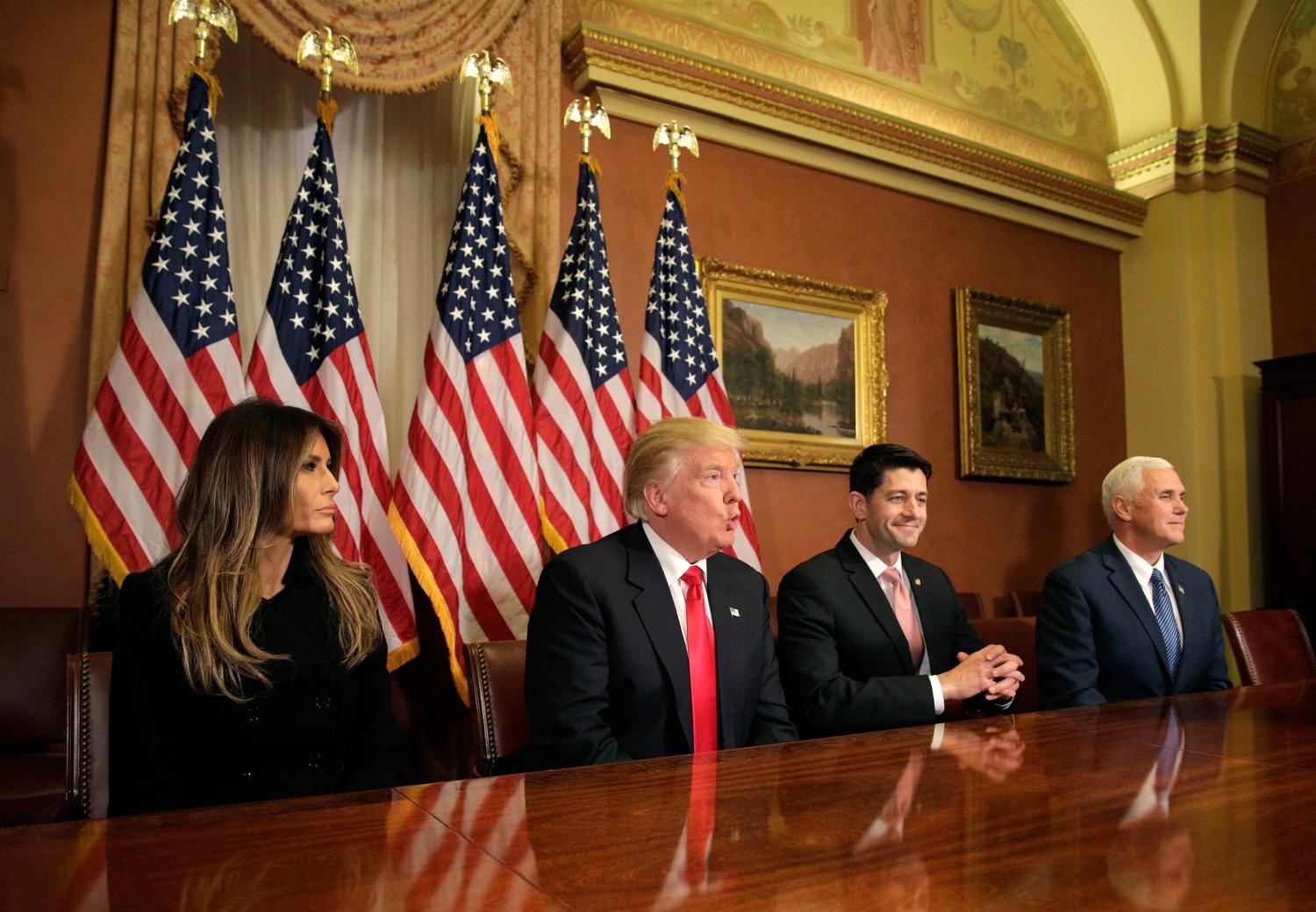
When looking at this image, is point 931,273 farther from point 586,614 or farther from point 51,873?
point 51,873

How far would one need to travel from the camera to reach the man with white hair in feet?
11.4

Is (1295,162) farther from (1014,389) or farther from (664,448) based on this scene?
(664,448)

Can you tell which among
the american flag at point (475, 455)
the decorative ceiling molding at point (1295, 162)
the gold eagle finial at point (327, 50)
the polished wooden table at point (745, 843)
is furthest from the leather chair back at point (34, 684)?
the decorative ceiling molding at point (1295, 162)

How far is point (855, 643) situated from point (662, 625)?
90 cm

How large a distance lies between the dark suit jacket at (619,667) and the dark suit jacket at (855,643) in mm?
270

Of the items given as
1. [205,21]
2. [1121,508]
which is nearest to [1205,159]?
[1121,508]

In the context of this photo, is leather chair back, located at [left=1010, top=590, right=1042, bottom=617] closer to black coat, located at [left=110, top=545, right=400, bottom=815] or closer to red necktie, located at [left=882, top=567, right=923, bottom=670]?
red necktie, located at [left=882, top=567, right=923, bottom=670]

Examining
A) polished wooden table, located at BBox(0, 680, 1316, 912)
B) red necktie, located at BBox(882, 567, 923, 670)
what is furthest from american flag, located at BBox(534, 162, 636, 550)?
polished wooden table, located at BBox(0, 680, 1316, 912)

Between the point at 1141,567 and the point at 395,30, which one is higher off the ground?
the point at 395,30

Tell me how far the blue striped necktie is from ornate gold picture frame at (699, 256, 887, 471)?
2.54 m

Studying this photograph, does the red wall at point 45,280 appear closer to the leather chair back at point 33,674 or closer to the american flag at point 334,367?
the leather chair back at point 33,674

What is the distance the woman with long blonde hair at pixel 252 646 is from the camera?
2176 mm

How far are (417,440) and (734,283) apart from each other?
240 centimetres

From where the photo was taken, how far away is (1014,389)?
23.9 ft
